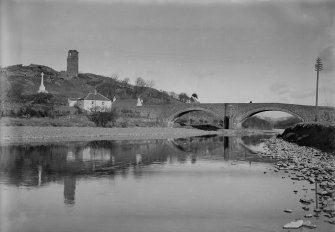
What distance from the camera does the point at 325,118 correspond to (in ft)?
222

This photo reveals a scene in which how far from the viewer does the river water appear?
10.8m

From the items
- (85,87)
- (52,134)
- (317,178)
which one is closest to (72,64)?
(85,87)

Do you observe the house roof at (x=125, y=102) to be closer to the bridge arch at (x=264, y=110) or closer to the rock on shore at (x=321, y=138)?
the bridge arch at (x=264, y=110)

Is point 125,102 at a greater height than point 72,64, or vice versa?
point 72,64

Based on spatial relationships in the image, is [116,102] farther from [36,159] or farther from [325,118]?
[36,159]

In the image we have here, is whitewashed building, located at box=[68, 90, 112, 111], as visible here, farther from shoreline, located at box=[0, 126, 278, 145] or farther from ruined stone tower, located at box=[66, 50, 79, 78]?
ruined stone tower, located at box=[66, 50, 79, 78]

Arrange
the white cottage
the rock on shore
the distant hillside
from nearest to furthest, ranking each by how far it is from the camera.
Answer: the rock on shore, the white cottage, the distant hillside

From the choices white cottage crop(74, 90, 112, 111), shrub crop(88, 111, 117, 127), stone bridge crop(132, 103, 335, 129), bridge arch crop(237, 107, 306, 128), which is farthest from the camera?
white cottage crop(74, 90, 112, 111)

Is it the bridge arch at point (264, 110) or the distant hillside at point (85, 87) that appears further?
the distant hillside at point (85, 87)

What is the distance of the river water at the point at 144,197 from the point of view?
1075cm

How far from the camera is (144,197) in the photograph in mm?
13891

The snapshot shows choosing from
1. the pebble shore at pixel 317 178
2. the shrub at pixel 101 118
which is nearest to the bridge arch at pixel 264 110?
the shrub at pixel 101 118

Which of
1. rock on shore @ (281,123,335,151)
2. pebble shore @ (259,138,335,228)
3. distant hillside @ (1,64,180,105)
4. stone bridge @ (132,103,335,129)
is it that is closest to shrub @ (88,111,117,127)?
stone bridge @ (132,103,335,129)

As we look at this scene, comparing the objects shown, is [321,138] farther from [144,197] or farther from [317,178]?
[144,197]
